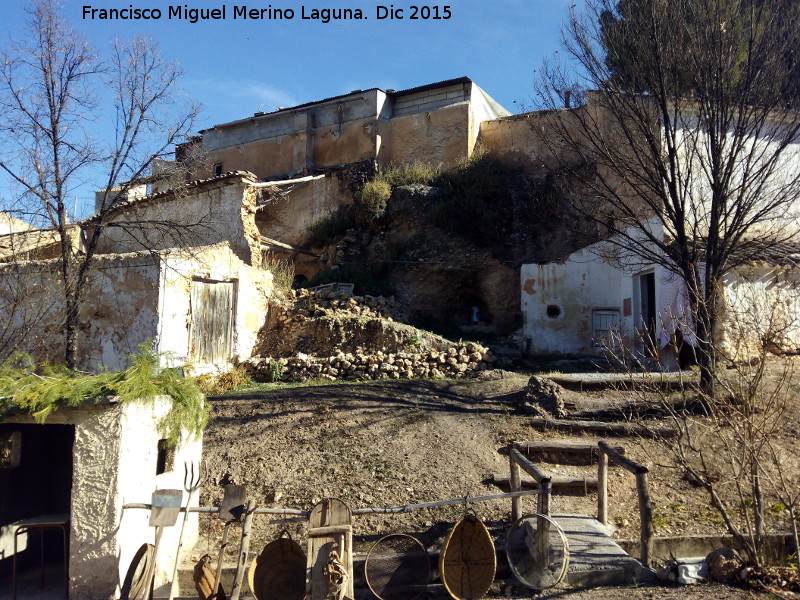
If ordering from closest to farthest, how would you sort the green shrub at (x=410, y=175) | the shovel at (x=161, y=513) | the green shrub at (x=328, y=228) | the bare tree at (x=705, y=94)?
1. the shovel at (x=161, y=513)
2. the bare tree at (x=705, y=94)
3. the green shrub at (x=328, y=228)
4. the green shrub at (x=410, y=175)

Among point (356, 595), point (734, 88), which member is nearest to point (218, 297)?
point (356, 595)

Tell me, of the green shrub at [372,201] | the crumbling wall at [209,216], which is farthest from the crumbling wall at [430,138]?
the crumbling wall at [209,216]

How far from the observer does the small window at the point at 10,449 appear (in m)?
6.93

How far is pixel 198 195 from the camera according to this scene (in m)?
17.1

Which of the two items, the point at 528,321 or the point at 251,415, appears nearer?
the point at 251,415

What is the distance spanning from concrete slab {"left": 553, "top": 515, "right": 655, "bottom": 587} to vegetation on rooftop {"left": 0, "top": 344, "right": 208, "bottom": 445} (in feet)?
14.2

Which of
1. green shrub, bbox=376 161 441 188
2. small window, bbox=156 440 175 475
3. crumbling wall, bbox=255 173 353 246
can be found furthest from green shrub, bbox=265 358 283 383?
green shrub, bbox=376 161 441 188

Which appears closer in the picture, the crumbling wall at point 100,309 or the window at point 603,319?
the crumbling wall at point 100,309

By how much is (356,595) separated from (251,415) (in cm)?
452

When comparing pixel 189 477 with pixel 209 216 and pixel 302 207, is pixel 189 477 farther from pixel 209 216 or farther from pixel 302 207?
pixel 302 207

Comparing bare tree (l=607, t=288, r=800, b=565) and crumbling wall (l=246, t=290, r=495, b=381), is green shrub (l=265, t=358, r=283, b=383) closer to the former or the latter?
crumbling wall (l=246, t=290, r=495, b=381)

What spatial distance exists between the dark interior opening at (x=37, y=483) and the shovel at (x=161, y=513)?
69.2 inches

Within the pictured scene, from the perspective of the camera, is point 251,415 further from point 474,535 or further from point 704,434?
point 704,434

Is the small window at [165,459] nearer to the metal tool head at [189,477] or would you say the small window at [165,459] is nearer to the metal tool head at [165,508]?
the metal tool head at [189,477]
